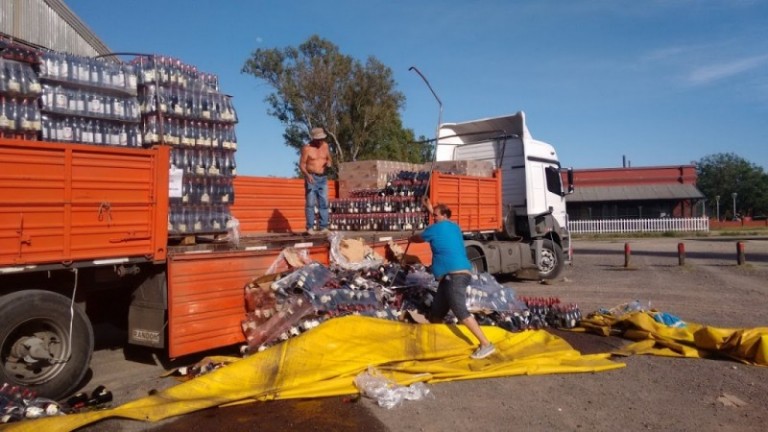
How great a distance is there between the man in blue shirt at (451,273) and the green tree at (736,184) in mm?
78507

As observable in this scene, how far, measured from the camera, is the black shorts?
7.21 m

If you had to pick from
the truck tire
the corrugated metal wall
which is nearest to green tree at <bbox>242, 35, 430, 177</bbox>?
the corrugated metal wall

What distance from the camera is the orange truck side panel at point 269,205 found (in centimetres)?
1062

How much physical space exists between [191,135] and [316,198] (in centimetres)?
312

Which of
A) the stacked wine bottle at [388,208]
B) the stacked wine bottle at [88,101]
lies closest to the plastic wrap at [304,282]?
the stacked wine bottle at [88,101]

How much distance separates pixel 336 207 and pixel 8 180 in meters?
6.74

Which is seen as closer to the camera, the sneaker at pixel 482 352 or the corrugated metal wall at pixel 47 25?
the sneaker at pixel 482 352

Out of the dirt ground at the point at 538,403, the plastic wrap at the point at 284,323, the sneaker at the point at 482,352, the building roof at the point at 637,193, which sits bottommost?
the dirt ground at the point at 538,403

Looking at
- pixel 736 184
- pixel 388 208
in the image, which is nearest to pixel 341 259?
pixel 388 208

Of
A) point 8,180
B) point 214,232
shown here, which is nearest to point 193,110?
point 214,232

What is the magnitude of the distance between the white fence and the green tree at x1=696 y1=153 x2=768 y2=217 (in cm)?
3633

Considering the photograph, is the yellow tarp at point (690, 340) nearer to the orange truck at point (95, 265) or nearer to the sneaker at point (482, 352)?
the sneaker at point (482, 352)

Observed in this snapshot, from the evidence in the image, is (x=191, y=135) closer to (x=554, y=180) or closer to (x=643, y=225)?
(x=554, y=180)

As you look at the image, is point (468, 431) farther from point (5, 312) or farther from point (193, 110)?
point (193, 110)
